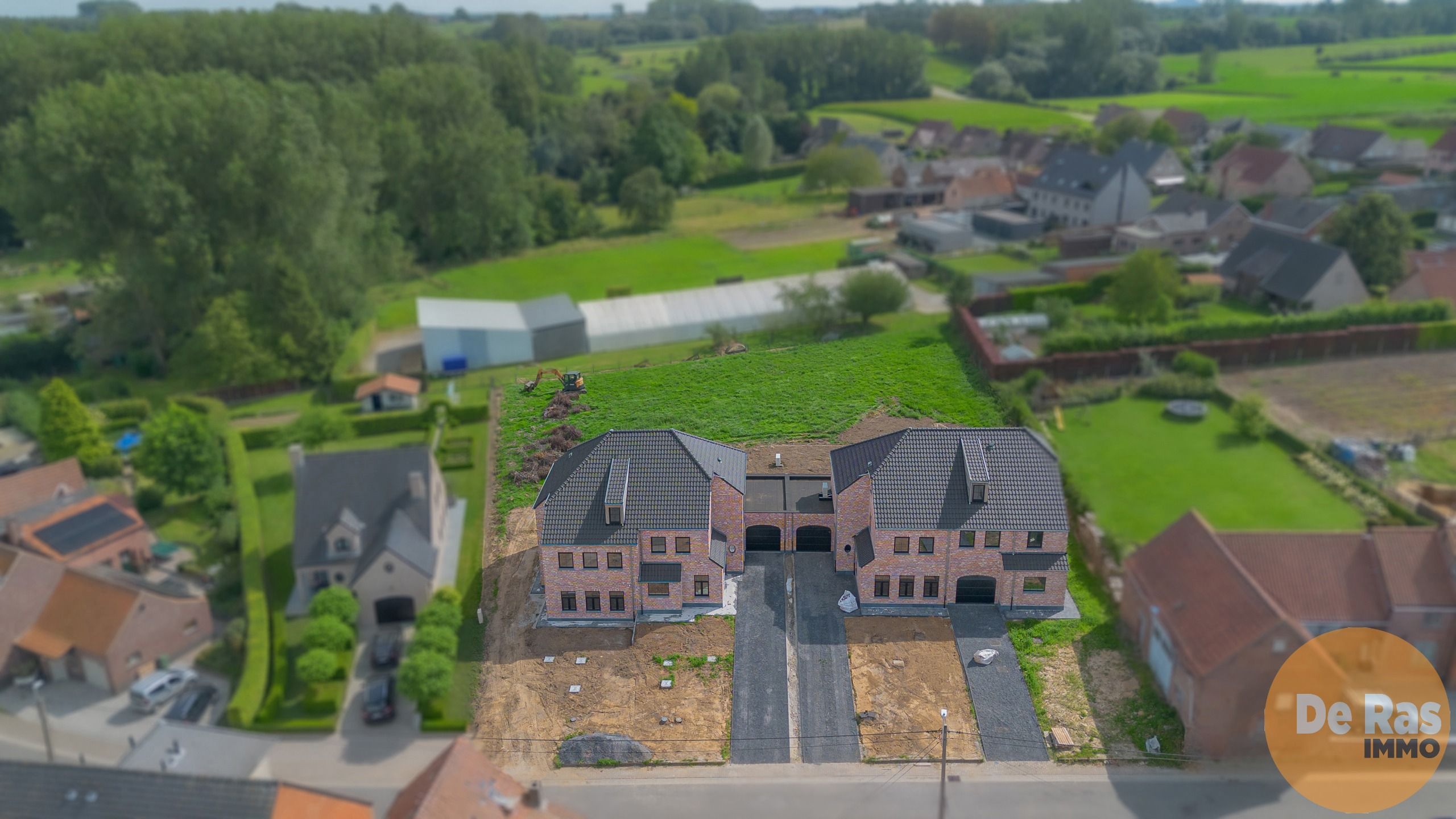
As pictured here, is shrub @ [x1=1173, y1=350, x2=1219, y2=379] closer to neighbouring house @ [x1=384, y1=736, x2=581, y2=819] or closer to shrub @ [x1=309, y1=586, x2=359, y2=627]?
shrub @ [x1=309, y1=586, x2=359, y2=627]

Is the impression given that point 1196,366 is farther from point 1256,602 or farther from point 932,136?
point 932,136

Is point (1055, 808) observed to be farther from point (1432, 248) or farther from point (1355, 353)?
point (1432, 248)

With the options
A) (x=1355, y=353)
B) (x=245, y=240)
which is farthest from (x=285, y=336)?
(x=1355, y=353)

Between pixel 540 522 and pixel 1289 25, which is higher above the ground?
pixel 1289 25

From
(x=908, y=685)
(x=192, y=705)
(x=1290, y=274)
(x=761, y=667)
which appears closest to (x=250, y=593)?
(x=192, y=705)

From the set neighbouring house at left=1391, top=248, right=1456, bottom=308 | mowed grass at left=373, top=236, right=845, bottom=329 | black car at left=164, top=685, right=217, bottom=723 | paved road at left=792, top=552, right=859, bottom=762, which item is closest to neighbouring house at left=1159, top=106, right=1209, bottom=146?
neighbouring house at left=1391, top=248, right=1456, bottom=308

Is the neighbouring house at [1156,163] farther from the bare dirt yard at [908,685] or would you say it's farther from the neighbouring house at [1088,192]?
the bare dirt yard at [908,685]
